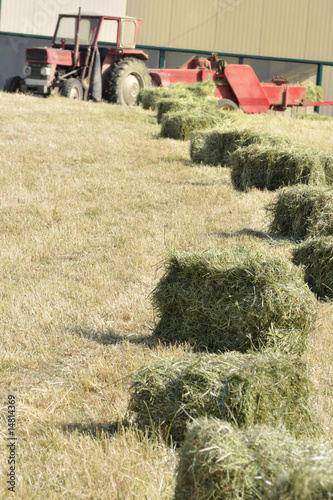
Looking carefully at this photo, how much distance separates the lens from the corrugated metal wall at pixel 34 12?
98.3 ft

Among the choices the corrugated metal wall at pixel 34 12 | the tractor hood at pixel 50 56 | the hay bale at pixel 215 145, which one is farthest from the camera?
the corrugated metal wall at pixel 34 12

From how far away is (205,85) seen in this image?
18.9 meters

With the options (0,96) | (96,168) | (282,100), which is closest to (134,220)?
(96,168)

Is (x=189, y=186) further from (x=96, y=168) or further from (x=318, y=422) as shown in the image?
(x=318, y=422)

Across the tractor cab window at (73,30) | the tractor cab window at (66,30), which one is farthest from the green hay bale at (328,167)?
the tractor cab window at (66,30)


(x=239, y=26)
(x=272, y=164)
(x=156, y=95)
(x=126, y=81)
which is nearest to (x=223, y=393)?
(x=272, y=164)

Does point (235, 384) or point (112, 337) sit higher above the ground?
point (235, 384)

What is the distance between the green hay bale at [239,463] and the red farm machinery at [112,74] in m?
16.8

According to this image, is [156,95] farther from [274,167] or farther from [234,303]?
[234,303]

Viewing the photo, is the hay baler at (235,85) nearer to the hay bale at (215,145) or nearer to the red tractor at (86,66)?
the red tractor at (86,66)

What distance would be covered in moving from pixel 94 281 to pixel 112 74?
558 inches

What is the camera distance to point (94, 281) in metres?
6.33

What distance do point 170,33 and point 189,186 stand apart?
2068 centimetres

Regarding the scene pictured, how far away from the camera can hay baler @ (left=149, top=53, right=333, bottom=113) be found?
65.0 feet
